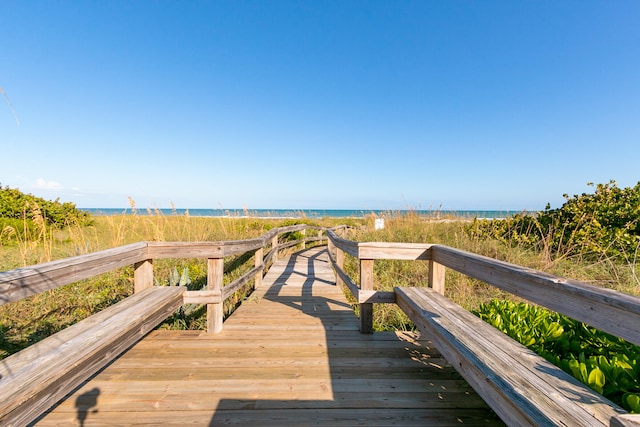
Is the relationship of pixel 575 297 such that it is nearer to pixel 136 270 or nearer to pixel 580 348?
pixel 580 348

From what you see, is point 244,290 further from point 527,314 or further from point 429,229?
point 429,229

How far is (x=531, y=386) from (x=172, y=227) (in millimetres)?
6064

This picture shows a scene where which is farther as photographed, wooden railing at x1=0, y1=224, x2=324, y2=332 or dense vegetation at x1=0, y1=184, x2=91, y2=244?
dense vegetation at x1=0, y1=184, x2=91, y2=244

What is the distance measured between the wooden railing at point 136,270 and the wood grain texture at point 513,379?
1915 mm

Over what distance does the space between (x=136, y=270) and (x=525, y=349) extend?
2.77 metres

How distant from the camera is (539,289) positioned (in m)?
1.21

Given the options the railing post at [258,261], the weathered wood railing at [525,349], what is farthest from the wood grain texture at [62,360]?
the railing post at [258,261]

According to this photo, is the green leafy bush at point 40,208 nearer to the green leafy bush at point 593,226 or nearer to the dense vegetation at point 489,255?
the dense vegetation at point 489,255

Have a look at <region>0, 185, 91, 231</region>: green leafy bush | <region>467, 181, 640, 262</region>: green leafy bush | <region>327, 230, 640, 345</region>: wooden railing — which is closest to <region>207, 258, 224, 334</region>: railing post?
<region>327, 230, 640, 345</region>: wooden railing

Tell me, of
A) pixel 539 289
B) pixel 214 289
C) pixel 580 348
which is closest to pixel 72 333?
pixel 214 289

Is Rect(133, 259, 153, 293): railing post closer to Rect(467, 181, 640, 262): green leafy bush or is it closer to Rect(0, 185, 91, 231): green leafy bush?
Rect(467, 181, 640, 262): green leafy bush

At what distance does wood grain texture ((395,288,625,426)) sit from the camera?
957mm

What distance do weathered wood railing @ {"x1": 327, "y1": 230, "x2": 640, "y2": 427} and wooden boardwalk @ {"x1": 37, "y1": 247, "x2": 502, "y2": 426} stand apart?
42 cm

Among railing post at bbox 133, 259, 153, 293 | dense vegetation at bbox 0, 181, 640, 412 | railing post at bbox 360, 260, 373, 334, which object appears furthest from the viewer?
railing post at bbox 360, 260, 373, 334
